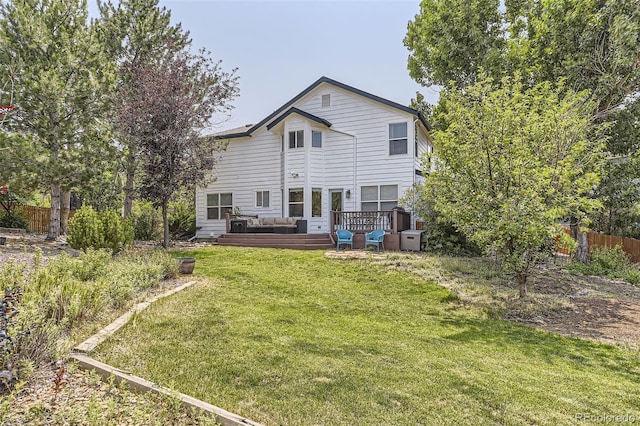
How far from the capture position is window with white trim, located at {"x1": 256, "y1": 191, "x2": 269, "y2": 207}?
63.0 feet

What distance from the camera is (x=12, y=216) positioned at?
1930 centimetres

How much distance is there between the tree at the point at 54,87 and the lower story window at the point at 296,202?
27.2 feet

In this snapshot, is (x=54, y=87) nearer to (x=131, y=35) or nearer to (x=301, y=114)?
(x=131, y=35)

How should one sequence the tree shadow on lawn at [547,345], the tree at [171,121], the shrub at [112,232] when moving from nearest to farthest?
the tree shadow on lawn at [547,345], the shrub at [112,232], the tree at [171,121]

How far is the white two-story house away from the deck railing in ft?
3.27

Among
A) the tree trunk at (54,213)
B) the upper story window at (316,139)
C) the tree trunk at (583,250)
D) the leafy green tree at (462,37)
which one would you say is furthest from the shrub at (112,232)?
the tree trunk at (583,250)

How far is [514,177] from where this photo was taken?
797cm

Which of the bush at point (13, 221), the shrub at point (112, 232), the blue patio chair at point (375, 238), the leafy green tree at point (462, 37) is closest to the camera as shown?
the shrub at point (112, 232)

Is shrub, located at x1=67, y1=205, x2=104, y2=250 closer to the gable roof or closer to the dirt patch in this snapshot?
the gable roof

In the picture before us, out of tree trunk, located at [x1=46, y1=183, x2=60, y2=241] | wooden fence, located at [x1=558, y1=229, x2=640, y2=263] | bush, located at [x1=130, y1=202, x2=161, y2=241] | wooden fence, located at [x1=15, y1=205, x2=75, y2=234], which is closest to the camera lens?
tree trunk, located at [x1=46, y1=183, x2=60, y2=241]

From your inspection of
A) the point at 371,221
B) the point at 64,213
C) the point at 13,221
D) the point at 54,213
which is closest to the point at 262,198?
the point at 371,221

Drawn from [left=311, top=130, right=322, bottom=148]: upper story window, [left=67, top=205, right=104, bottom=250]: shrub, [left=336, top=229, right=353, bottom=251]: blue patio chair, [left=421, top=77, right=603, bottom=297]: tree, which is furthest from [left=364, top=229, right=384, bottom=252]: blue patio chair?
[left=67, top=205, right=104, bottom=250]: shrub

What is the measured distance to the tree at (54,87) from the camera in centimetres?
1261

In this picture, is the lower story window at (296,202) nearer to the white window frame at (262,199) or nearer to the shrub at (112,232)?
the white window frame at (262,199)
